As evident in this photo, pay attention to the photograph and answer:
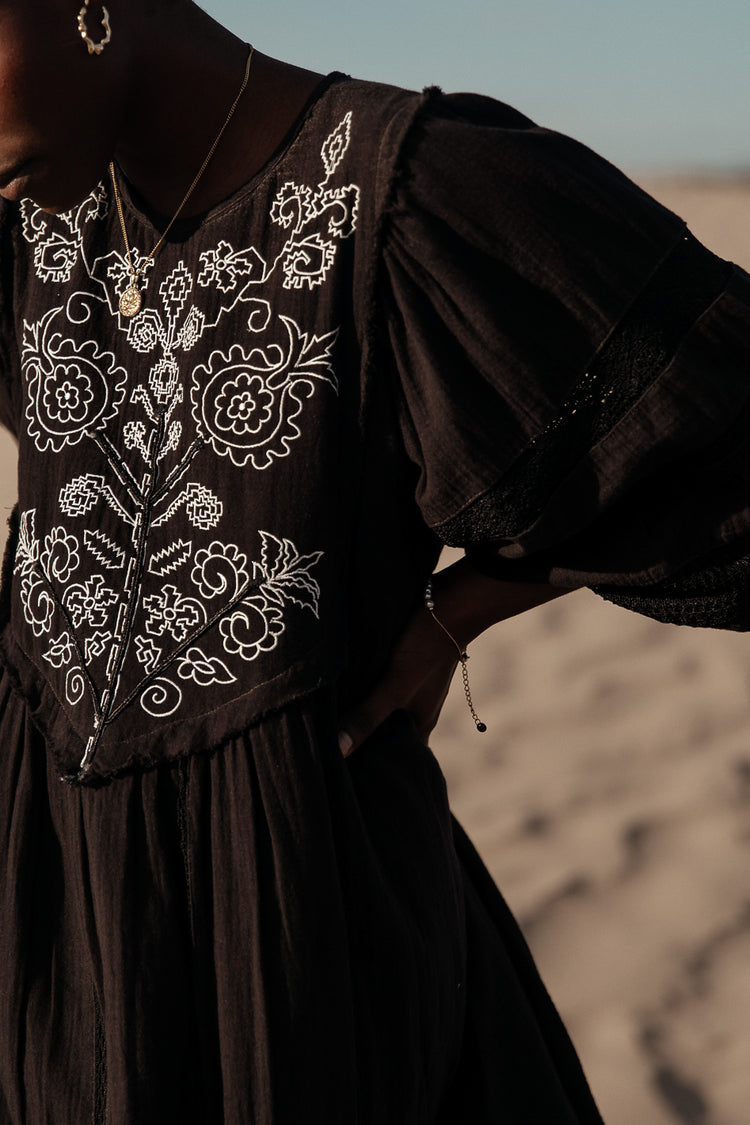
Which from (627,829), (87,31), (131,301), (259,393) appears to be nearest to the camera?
(87,31)

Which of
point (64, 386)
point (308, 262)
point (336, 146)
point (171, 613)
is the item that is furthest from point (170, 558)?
point (336, 146)

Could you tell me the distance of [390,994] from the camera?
4.89 feet

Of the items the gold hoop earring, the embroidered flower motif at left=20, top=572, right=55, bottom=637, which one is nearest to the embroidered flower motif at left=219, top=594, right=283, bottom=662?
the embroidered flower motif at left=20, top=572, right=55, bottom=637

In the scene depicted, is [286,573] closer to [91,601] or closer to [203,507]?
[203,507]

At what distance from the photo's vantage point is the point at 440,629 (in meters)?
1.62

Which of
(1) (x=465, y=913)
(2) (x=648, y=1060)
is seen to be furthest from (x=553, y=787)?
(1) (x=465, y=913)

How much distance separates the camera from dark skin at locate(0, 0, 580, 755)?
1.32 meters

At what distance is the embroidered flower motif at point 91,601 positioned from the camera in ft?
4.99

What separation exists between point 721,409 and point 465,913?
32.0 inches

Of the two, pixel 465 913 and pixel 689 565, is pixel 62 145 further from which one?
pixel 465 913

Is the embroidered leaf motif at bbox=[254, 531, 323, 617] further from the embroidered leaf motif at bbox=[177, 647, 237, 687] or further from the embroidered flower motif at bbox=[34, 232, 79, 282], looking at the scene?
the embroidered flower motif at bbox=[34, 232, 79, 282]

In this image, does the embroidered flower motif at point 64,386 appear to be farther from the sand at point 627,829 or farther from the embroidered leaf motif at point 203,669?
the sand at point 627,829

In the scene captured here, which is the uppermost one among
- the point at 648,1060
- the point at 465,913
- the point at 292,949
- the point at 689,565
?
the point at 689,565

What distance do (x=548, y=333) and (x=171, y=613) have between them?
1.76 ft
